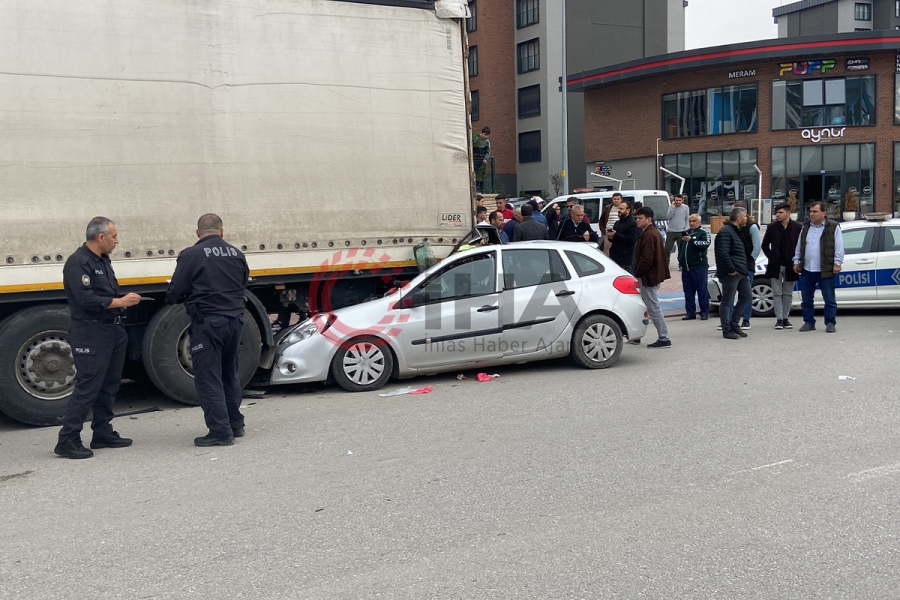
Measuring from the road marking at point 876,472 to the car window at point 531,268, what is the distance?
414 centimetres

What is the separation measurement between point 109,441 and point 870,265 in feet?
35.4

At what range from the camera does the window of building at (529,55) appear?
54.7m

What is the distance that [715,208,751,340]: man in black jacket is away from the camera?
36.0 ft

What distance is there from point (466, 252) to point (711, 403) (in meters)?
2.92

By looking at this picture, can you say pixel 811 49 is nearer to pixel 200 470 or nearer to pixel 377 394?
pixel 377 394

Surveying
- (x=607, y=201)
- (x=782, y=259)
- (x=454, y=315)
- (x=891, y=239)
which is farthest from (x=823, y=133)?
(x=454, y=315)

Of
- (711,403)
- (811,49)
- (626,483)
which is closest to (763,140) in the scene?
(811,49)

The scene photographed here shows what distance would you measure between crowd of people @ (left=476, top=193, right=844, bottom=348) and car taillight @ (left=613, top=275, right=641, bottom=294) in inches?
50.6

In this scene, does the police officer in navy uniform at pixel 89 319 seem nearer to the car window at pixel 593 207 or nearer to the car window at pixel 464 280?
the car window at pixel 464 280

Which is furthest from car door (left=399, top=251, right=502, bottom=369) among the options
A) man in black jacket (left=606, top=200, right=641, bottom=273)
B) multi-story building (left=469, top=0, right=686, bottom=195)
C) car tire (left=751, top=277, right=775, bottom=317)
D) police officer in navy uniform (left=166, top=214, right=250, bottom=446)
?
multi-story building (left=469, top=0, right=686, bottom=195)

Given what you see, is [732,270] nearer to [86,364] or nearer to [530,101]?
[86,364]

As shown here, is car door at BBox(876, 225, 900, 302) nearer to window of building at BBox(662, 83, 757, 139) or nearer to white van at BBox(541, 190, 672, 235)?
white van at BBox(541, 190, 672, 235)

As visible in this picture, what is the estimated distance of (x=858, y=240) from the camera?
496 inches

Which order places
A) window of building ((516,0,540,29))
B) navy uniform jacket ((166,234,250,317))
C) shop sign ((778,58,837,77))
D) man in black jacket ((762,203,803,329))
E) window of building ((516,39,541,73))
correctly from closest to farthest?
navy uniform jacket ((166,234,250,317)) → man in black jacket ((762,203,803,329)) → shop sign ((778,58,837,77)) → window of building ((516,0,540,29)) → window of building ((516,39,541,73))
